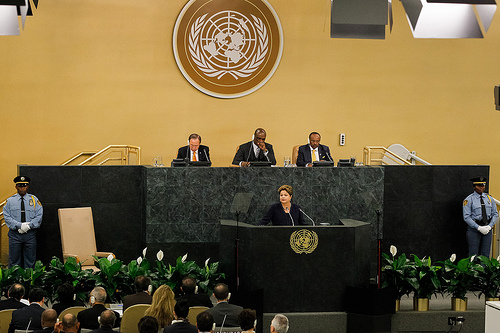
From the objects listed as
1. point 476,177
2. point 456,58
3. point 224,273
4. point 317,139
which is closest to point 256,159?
point 317,139

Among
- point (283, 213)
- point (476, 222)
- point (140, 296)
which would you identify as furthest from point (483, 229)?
point (140, 296)

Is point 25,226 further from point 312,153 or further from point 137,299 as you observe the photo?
point 312,153

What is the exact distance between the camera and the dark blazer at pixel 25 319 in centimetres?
539

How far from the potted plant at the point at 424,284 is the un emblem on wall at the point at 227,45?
17.9ft

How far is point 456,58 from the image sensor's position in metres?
12.6

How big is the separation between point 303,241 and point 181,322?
2.75 m

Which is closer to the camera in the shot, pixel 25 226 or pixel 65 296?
pixel 65 296

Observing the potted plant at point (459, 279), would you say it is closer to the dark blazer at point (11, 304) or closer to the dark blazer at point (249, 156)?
the dark blazer at point (249, 156)

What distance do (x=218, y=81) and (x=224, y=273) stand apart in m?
5.07

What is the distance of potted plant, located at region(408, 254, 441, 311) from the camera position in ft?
24.9

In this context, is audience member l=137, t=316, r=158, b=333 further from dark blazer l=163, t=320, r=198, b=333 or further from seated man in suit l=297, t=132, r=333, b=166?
seated man in suit l=297, t=132, r=333, b=166

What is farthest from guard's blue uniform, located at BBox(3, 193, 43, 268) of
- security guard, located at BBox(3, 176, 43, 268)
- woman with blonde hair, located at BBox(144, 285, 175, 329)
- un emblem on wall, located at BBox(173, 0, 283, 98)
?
woman with blonde hair, located at BBox(144, 285, 175, 329)

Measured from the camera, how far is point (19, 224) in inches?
364

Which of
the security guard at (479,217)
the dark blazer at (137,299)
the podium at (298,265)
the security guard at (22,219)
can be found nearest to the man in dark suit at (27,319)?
the dark blazer at (137,299)
